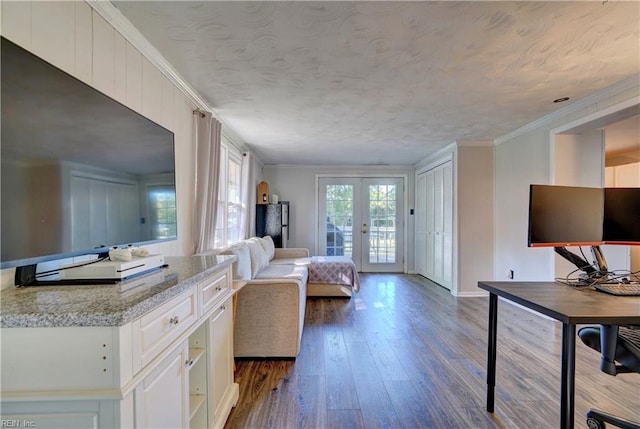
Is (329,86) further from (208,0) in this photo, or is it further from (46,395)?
(46,395)

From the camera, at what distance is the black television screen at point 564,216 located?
169 cm

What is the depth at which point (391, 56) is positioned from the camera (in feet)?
6.56

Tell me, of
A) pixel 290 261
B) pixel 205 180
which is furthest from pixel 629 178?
pixel 205 180

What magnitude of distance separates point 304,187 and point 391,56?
4.25 metres

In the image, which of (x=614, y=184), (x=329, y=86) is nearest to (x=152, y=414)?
(x=329, y=86)

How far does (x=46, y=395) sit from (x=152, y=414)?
0.29 metres

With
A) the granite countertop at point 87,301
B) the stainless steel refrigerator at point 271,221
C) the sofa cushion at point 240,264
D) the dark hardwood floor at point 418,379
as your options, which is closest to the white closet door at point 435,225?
the dark hardwood floor at point 418,379

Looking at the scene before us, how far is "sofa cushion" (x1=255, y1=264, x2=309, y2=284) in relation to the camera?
3344 millimetres

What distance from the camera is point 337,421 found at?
172 centimetres

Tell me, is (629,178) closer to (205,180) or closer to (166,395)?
(205,180)

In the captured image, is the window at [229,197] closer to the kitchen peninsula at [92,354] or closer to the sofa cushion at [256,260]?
the sofa cushion at [256,260]

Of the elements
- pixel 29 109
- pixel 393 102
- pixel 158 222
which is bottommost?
pixel 158 222

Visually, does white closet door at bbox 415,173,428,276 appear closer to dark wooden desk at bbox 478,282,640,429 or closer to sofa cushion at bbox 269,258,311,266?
sofa cushion at bbox 269,258,311,266

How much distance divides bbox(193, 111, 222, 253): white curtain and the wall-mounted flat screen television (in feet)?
3.32
